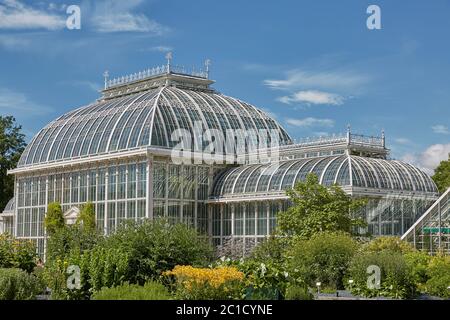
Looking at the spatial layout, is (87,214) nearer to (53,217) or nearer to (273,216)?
(53,217)

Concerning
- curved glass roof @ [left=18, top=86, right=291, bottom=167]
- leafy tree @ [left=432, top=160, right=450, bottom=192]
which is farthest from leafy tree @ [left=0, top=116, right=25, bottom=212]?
leafy tree @ [left=432, top=160, right=450, bottom=192]

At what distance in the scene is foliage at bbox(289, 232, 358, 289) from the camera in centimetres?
3312

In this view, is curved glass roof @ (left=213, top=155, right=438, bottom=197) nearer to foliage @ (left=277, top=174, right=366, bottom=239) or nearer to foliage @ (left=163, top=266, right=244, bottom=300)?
foliage @ (left=277, top=174, right=366, bottom=239)

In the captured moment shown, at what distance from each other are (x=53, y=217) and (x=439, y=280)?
38045 mm

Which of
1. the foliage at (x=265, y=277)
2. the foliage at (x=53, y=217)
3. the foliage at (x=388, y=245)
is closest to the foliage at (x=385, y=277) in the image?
the foliage at (x=265, y=277)

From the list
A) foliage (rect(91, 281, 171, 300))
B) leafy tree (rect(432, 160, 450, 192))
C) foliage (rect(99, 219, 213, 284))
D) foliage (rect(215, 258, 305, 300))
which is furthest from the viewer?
leafy tree (rect(432, 160, 450, 192))

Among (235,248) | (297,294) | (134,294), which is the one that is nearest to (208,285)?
(134,294)

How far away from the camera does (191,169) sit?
57.5 m

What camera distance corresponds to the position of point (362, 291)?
30734 millimetres

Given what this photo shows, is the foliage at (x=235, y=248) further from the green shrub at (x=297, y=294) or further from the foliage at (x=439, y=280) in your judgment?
the green shrub at (x=297, y=294)

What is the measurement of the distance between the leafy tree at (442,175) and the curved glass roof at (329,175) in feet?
29.3

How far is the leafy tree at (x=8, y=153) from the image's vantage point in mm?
83250

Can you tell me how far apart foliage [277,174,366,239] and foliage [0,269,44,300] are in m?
18.2

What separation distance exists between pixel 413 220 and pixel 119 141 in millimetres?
23253
